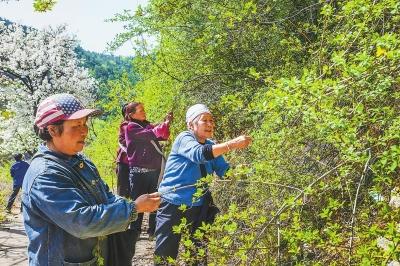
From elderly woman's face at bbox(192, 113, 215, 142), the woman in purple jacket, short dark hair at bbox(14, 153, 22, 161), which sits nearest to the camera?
elderly woman's face at bbox(192, 113, 215, 142)

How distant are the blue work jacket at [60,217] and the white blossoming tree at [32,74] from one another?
32209 mm

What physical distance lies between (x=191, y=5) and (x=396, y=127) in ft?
18.4

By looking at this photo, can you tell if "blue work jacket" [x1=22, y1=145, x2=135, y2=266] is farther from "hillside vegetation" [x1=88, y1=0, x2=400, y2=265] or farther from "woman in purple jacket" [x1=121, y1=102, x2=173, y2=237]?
"woman in purple jacket" [x1=121, y1=102, x2=173, y2=237]

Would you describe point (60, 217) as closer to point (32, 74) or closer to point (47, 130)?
point (47, 130)

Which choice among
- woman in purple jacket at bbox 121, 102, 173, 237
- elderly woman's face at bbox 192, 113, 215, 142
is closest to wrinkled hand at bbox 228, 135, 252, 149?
elderly woman's face at bbox 192, 113, 215, 142

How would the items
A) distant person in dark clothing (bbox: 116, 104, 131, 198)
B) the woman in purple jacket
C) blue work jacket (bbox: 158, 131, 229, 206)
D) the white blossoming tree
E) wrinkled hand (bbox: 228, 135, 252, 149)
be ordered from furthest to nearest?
the white blossoming tree
distant person in dark clothing (bbox: 116, 104, 131, 198)
the woman in purple jacket
blue work jacket (bbox: 158, 131, 229, 206)
wrinkled hand (bbox: 228, 135, 252, 149)

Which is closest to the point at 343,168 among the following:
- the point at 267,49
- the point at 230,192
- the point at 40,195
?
the point at 40,195

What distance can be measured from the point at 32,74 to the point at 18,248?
3069 cm

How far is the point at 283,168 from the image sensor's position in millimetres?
3635

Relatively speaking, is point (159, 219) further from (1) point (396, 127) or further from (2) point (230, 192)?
(1) point (396, 127)

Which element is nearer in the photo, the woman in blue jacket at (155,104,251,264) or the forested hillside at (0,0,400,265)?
the forested hillside at (0,0,400,265)

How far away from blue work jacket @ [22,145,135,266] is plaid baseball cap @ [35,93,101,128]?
0.49 feet

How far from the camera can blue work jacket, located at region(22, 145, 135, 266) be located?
80.1 inches

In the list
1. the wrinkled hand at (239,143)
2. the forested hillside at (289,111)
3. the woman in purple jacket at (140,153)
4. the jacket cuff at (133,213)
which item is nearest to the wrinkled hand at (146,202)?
the jacket cuff at (133,213)
